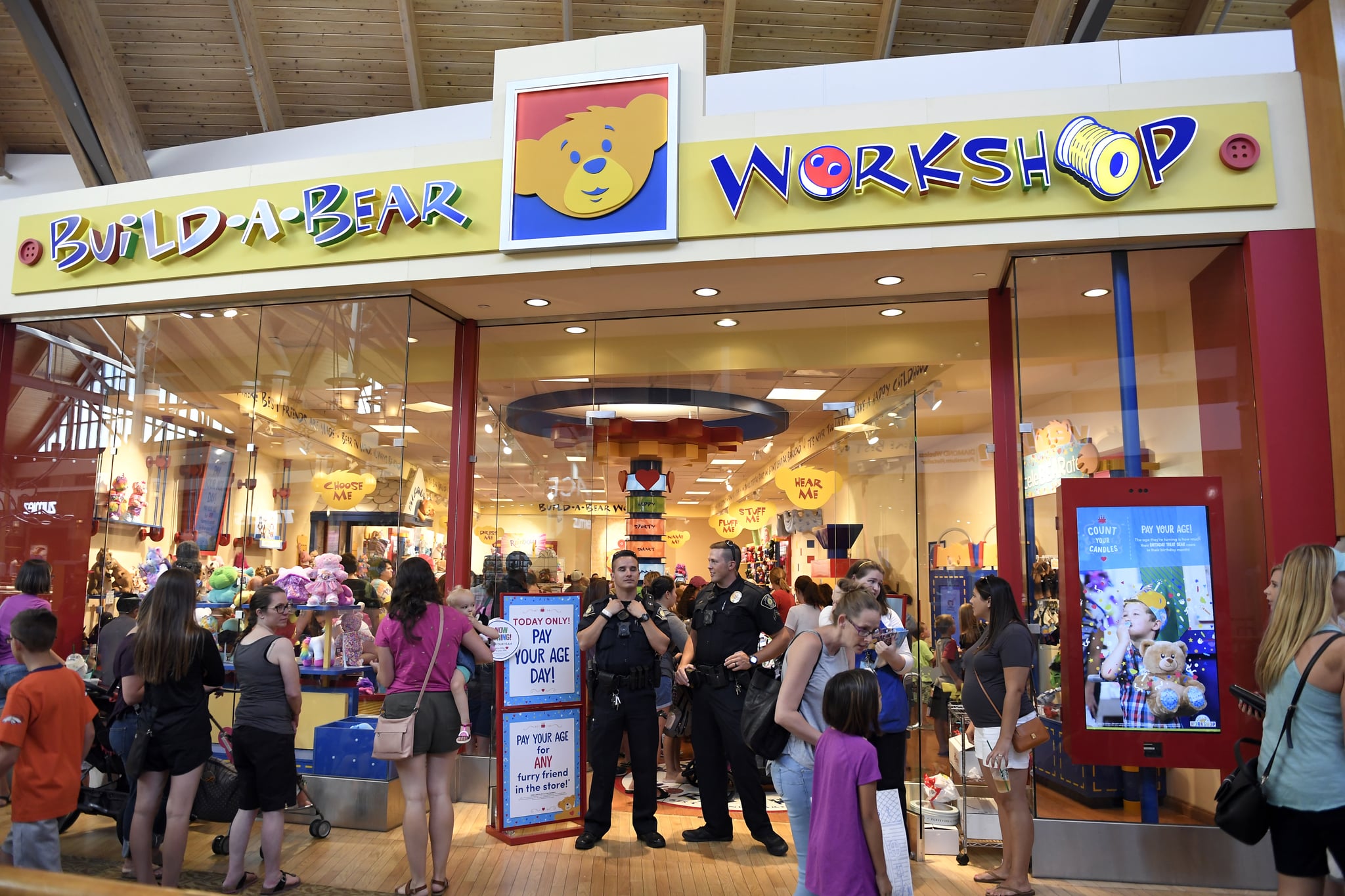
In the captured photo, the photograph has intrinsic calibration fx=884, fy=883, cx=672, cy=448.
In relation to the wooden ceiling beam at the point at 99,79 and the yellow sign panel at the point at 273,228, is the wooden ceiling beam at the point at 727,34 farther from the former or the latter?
the wooden ceiling beam at the point at 99,79

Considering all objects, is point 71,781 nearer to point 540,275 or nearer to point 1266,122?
point 540,275

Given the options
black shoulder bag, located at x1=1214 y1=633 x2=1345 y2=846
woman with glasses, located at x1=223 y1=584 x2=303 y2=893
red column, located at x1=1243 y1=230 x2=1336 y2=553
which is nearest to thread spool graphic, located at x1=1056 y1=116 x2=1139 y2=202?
red column, located at x1=1243 y1=230 x2=1336 y2=553

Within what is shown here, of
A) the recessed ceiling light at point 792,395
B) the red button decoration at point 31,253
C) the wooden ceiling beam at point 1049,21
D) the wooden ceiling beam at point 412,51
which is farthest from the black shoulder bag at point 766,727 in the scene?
the wooden ceiling beam at point 412,51

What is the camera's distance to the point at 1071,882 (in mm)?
4828

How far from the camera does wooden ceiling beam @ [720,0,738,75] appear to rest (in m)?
8.80

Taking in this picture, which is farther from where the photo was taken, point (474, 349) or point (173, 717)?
point (474, 349)

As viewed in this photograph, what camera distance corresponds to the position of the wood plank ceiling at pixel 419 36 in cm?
907

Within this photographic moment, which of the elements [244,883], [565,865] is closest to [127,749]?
[244,883]

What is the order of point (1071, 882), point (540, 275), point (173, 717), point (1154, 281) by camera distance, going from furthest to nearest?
1. point (540, 275)
2. point (1154, 281)
3. point (1071, 882)
4. point (173, 717)

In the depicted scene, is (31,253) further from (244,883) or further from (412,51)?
(244,883)

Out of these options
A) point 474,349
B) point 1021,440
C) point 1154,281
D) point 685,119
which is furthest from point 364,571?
point 1154,281

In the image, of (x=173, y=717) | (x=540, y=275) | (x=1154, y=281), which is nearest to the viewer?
(x=173, y=717)

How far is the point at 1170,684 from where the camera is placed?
4855mm

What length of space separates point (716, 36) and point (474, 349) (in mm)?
4800
